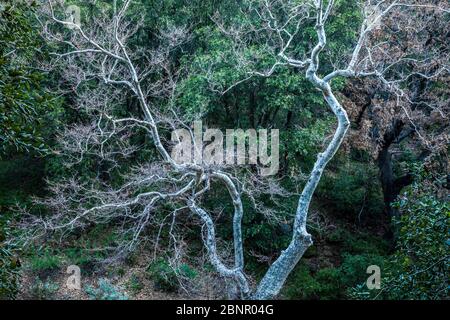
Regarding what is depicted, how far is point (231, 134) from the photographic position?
10.0 meters

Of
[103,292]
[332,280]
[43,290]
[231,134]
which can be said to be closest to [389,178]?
[332,280]

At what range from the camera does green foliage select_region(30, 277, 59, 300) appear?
9.42 m

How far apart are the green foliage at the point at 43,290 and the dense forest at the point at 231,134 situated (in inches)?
1.3

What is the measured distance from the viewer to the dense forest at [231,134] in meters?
8.74

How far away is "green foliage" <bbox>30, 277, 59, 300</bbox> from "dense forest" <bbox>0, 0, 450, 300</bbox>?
0.03 m

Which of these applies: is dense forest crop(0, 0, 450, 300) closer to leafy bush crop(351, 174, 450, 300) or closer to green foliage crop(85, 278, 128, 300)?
green foliage crop(85, 278, 128, 300)

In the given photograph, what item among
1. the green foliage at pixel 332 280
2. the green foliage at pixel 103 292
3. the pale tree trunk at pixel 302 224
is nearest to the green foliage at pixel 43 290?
the green foliage at pixel 103 292

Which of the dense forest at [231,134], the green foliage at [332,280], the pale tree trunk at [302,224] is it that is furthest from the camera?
the green foliage at [332,280]

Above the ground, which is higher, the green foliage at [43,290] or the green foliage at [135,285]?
the green foliage at [43,290]

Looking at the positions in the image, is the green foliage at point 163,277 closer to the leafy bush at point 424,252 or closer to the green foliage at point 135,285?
the green foliage at point 135,285

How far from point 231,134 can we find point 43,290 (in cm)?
542

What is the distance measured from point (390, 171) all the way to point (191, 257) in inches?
228
